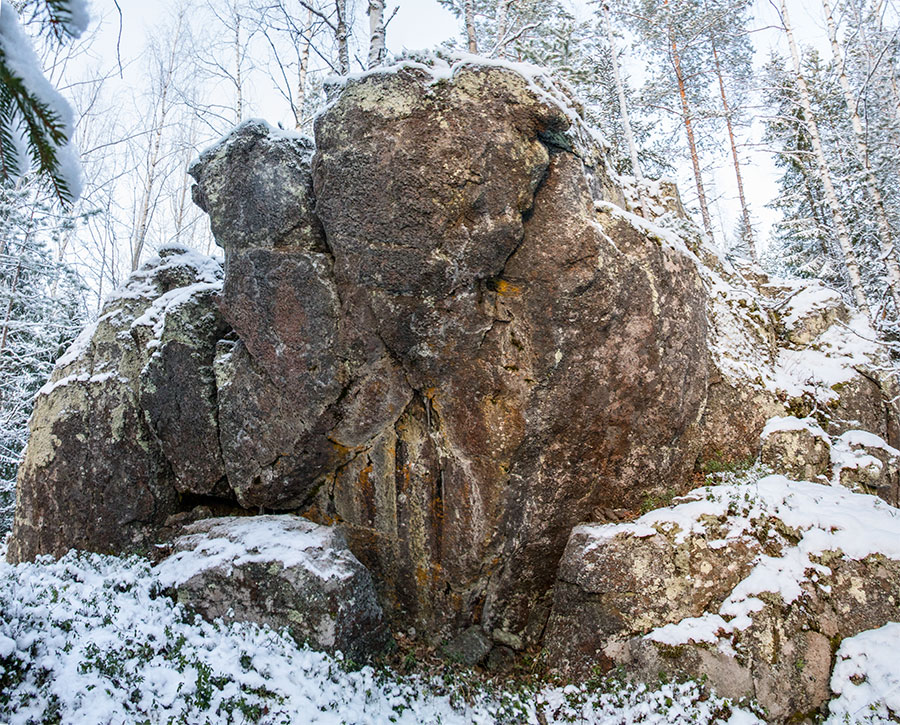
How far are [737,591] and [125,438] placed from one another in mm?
8812

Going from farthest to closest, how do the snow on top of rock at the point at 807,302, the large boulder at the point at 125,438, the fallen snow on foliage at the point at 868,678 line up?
the snow on top of rock at the point at 807,302 → the large boulder at the point at 125,438 → the fallen snow on foliage at the point at 868,678

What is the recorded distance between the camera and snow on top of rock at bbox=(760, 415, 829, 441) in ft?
26.7

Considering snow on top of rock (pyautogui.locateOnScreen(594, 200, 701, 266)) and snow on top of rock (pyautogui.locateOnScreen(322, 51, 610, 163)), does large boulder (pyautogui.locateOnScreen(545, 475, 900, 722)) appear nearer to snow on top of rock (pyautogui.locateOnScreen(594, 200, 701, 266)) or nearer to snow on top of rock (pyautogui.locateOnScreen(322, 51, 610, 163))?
snow on top of rock (pyautogui.locateOnScreen(594, 200, 701, 266))

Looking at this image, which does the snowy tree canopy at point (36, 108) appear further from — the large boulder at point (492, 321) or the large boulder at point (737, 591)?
the large boulder at point (737, 591)

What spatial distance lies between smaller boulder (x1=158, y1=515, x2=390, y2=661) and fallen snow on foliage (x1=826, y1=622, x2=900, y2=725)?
5002 mm

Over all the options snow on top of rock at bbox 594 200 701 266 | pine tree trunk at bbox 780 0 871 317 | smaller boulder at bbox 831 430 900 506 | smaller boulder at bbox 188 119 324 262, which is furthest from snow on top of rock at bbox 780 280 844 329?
smaller boulder at bbox 188 119 324 262

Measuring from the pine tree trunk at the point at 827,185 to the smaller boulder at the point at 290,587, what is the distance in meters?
11.6

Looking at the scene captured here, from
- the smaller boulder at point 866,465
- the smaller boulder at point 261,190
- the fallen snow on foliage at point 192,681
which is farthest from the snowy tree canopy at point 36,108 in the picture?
the smaller boulder at point 866,465

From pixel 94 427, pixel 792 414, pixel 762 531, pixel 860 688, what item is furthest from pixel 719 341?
pixel 94 427

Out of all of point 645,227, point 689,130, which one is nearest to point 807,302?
point 645,227

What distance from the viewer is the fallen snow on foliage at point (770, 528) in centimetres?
589

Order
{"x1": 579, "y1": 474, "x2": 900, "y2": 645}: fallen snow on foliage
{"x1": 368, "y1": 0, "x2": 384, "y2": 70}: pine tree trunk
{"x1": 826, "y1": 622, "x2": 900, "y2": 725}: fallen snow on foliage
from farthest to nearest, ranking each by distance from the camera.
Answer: {"x1": 368, "y1": 0, "x2": 384, "y2": 70}: pine tree trunk → {"x1": 579, "y1": 474, "x2": 900, "y2": 645}: fallen snow on foliage → {"x1": 826, "y1": 622, "x2": 900, "y2": 725}: fallen snow on foliage

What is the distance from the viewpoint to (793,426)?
8156 mm

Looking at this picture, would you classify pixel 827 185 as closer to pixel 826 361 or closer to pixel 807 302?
pixel 807 302
